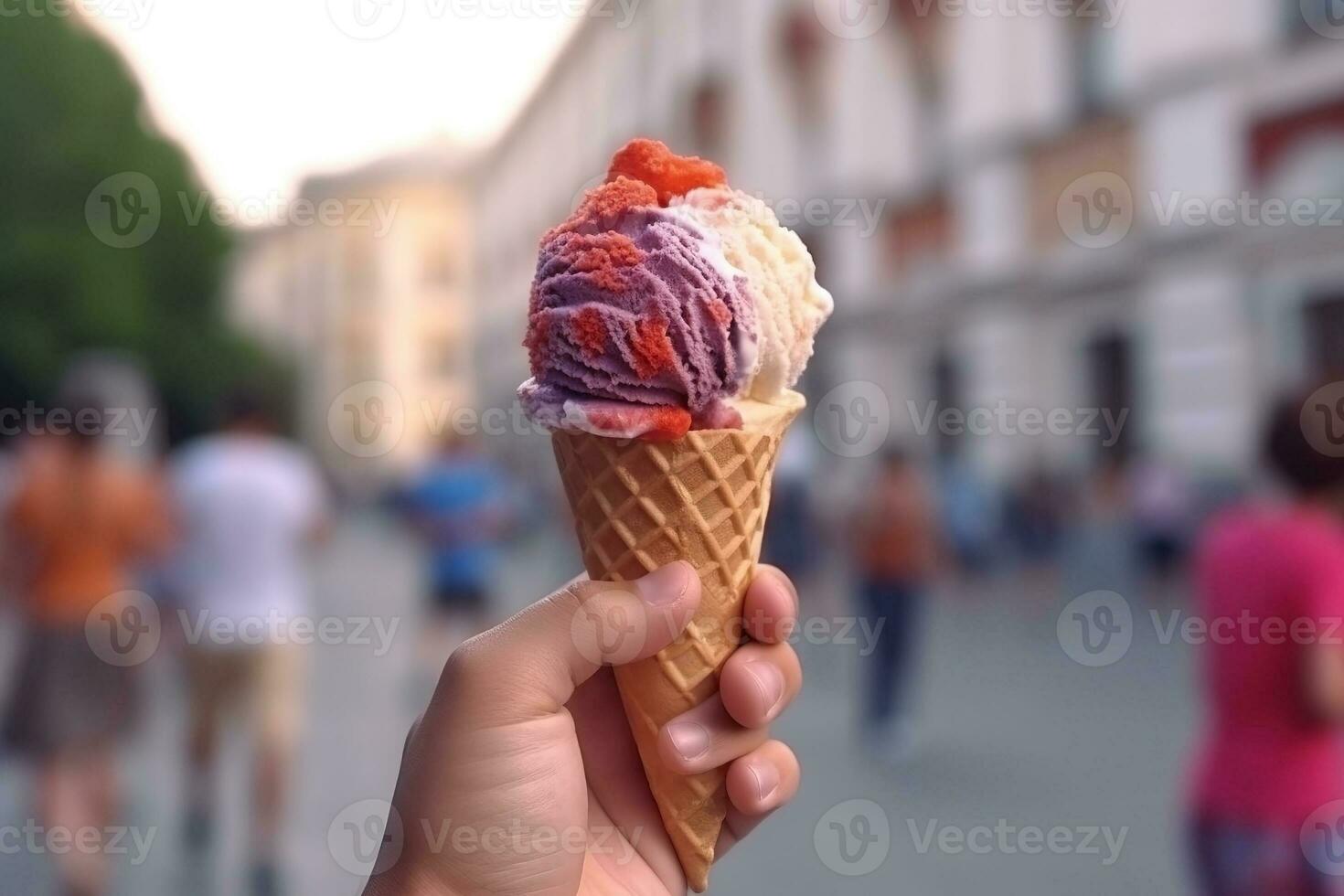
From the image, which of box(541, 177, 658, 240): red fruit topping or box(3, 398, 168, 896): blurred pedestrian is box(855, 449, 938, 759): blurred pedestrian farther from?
box(541, 177, 658, 240): red fruit topping

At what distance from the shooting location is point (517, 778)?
180 cm

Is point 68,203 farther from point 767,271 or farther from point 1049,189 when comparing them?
point 767,271

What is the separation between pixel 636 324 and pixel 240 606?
3.69 metres

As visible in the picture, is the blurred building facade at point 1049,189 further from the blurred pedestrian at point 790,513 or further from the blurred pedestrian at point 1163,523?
the blurred pedestrian at point 790,513

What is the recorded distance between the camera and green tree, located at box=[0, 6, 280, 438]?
73.3 ft

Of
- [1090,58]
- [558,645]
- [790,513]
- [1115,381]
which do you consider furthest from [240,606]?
[1090,58]

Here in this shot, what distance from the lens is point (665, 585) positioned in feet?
6.15

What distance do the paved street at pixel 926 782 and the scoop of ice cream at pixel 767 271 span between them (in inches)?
125

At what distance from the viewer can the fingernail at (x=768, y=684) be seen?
196 cm

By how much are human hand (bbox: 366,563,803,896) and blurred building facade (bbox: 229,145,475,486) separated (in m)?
45.2

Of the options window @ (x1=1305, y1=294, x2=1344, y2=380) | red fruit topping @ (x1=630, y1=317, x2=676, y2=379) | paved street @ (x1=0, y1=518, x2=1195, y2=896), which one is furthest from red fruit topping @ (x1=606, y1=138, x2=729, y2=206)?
window @ (x1=1305, y1=294, x2=1344, y2=380)

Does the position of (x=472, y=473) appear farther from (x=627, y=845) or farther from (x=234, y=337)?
(x=234, y=337)

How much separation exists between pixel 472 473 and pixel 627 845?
5.14 meters

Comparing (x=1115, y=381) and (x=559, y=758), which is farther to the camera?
(x=1115, y=381)
